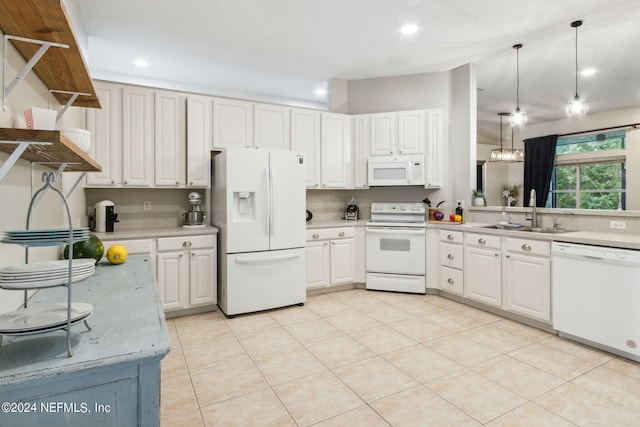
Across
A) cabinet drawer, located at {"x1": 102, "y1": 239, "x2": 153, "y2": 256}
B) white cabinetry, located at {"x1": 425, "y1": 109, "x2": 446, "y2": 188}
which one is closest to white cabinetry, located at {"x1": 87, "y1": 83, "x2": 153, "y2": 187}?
cabinet drawer, located at {"x1": 102, "y1": 239, "x2": 153, "y2": 256}

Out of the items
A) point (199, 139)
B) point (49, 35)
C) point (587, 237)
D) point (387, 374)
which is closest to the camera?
point (49, 35)

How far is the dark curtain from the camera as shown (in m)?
6.13

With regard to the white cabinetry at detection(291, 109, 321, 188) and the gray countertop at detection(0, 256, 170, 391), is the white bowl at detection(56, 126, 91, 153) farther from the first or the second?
the white cabinetry at detection(291, 109, 321, 188)

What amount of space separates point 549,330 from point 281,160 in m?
2.98

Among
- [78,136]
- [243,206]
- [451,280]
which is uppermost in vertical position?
[78,136]

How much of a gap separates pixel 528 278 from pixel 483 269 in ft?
1.61

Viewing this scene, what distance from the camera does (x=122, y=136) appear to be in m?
3.44

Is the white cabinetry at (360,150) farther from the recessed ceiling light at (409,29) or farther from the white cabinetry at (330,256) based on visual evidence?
the recessed ceiling light at (409,29)

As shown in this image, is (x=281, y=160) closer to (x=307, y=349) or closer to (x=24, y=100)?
(x=307, y=349)

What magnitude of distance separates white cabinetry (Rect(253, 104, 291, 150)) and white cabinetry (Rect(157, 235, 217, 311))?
131cm

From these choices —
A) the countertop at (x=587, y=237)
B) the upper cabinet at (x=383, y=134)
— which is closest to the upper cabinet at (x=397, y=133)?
the upper cabinet at (x=383, y=134)

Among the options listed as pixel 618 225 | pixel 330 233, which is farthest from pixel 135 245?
pixel 618 225

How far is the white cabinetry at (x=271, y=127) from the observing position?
4.07 metres

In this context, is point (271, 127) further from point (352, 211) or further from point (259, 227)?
point (352, 211)
